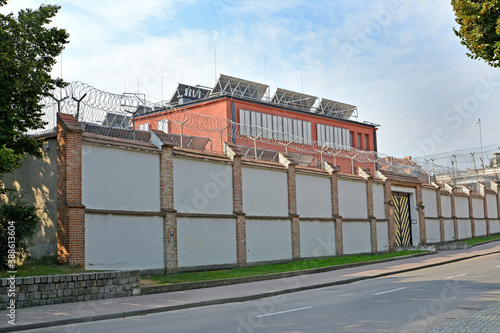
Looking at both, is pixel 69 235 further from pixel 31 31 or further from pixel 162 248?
pixel 31 31

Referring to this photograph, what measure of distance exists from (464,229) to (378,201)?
656 inches

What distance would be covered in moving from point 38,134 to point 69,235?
4.28 m

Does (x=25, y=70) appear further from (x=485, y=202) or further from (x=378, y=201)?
(x=485, y=202)

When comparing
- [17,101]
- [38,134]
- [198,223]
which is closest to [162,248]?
[198,223]

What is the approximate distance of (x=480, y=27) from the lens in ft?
37.0

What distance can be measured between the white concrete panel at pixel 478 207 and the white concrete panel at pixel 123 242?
130ft

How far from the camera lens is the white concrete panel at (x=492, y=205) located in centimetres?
5475

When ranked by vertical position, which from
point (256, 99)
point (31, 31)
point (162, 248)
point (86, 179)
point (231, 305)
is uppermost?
point (256, 99)

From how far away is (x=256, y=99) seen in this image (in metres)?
48.4

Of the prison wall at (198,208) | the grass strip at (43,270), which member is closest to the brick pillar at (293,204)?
the prison wall at (198,208)

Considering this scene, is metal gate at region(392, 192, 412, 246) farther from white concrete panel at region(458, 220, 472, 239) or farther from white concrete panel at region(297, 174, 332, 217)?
white concrete panel at region(297, 174, 332, 217)

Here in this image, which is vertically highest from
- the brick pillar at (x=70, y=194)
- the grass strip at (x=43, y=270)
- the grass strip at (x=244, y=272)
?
the brick pillar at (x=70, y=194)

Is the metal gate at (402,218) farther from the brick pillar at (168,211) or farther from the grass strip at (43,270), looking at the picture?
the grass strip at (43,270)

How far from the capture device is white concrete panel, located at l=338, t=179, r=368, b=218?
32744 mm
